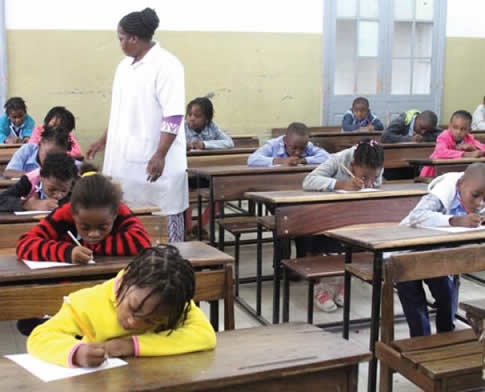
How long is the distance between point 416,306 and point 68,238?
130cm

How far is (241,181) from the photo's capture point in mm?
3992

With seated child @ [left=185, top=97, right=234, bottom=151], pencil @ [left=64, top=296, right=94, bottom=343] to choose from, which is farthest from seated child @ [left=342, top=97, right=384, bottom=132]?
pencil @ [left=64, top=296, right=94, bottom=343]

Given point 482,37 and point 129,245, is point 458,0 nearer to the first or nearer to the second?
point 482,37

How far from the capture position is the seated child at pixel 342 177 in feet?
11.7

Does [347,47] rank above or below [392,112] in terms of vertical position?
above

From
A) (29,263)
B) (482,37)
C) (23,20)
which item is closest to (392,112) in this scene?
(482,37)

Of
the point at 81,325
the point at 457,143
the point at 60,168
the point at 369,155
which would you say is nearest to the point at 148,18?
the point at 60,168

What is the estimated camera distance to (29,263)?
6.69 ft

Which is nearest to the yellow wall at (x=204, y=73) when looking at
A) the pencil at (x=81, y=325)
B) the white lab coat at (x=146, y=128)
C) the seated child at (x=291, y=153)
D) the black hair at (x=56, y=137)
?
the seated child at (x=291, y=153)

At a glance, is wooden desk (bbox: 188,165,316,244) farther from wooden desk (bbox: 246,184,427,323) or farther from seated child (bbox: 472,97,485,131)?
seated child (bbox: 472,97,485,131)

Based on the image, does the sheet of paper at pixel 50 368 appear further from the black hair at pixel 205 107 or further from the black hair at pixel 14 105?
the black hair at pixel 14 105

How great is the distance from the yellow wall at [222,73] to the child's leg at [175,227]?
4010 millimetres

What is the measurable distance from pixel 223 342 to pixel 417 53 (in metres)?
7.98

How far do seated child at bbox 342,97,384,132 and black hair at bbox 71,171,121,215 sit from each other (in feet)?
20.1
